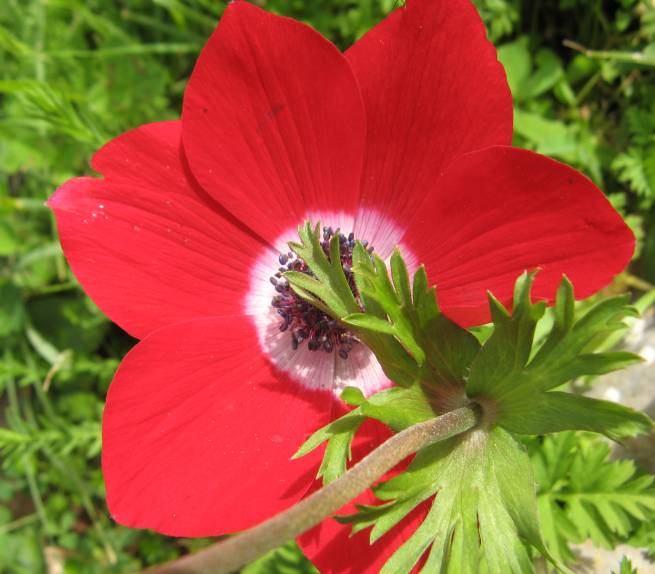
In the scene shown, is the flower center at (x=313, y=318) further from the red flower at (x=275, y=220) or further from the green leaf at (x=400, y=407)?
the green leaf at (x=400, y=407)

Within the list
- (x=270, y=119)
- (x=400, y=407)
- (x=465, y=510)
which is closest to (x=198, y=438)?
(x=400, y=407)

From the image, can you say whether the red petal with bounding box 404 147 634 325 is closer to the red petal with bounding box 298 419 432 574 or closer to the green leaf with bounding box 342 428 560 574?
the green leaf with bounding box 342 428 560 574

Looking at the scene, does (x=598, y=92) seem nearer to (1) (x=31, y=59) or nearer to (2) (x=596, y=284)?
(2) (x=596, y=284)

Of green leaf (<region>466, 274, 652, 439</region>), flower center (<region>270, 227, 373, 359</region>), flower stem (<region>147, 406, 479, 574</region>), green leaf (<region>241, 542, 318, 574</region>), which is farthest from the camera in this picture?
green leaf (<region>241, 542, 318, 574</region>)

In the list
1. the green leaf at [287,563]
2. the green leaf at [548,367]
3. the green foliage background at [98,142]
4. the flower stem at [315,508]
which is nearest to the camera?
the flower stem at [315,508]

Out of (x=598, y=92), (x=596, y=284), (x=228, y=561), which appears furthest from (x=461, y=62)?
(x=598, y=92)

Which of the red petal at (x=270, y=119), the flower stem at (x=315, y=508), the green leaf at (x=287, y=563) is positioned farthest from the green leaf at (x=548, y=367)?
the green leaf at (x=287, y=563)

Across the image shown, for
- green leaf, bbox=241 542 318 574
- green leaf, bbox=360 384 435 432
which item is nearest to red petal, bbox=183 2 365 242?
green leaf, bbox=360 384 435 432
